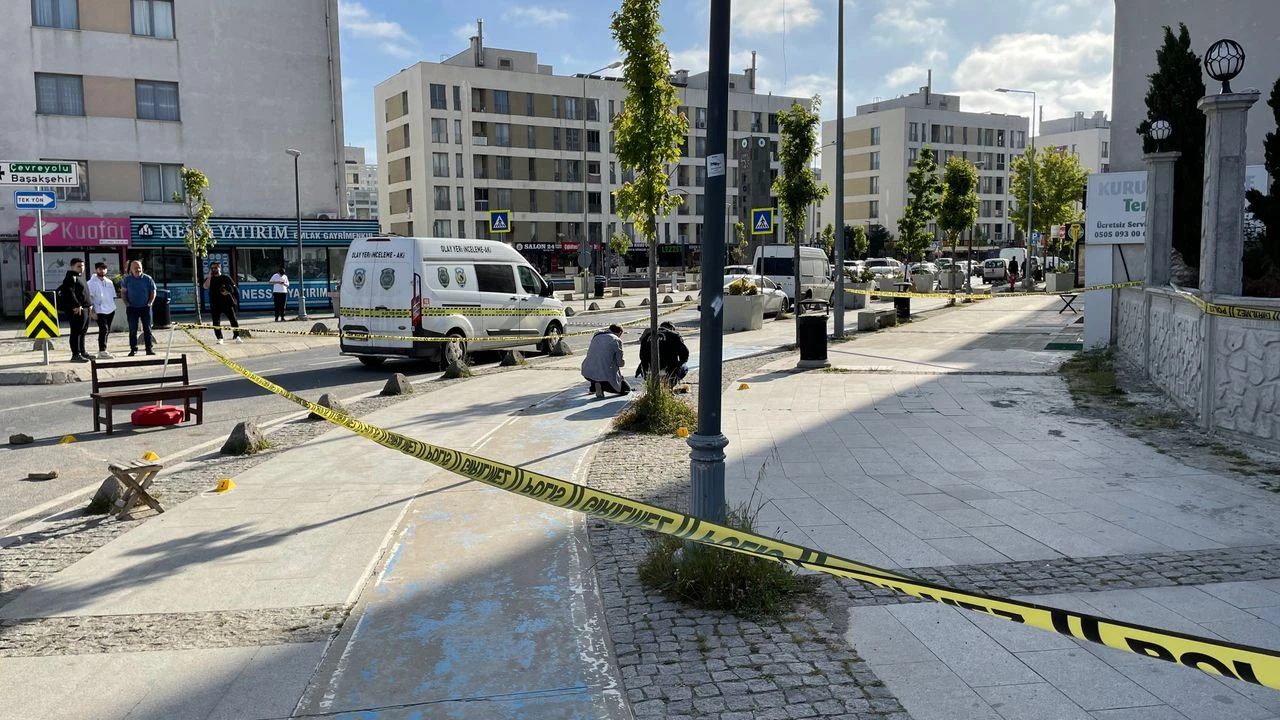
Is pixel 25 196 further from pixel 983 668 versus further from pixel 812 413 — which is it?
pixel 983 668

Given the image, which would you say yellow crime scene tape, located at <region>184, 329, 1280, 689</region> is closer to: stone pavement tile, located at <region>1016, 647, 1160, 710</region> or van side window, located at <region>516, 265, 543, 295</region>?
stone pavement tile, located at <region>1016, 647, 1160, 710</region>

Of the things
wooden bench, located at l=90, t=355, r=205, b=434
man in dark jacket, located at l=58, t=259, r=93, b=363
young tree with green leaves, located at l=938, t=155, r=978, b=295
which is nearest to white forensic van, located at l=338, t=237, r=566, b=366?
wooden bench, located at l=90, t=355, r=205, b=434

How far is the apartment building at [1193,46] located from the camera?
722 inches

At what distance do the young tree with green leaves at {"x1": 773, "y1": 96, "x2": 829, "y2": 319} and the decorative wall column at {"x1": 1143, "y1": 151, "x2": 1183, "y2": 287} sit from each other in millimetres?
Answer: 10118

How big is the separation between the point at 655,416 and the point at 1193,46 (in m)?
15.7

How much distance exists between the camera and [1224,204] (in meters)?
9.82

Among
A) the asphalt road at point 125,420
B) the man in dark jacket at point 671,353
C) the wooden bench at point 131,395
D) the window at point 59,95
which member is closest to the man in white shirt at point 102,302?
the asphalt road at point 125,420

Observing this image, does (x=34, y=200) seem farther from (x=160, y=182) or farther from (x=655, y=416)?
(x=160, y=182)

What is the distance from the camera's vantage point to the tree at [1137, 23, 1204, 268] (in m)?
14.9

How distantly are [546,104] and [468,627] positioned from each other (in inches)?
2834

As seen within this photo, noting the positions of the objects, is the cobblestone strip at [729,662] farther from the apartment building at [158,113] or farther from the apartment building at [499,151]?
the apartment building at [499,151]

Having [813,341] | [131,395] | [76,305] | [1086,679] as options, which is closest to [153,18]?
[76,305]

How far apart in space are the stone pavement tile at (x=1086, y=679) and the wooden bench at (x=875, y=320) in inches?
771

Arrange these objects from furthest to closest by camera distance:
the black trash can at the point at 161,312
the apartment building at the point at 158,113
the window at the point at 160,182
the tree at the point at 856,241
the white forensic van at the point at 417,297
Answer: the tree at the point at 856,241
the window at the point at 160,182
the apartment building at the point at 158,113
the black trash can at the point at 161,312
the white forensic van at the point at 417,297
